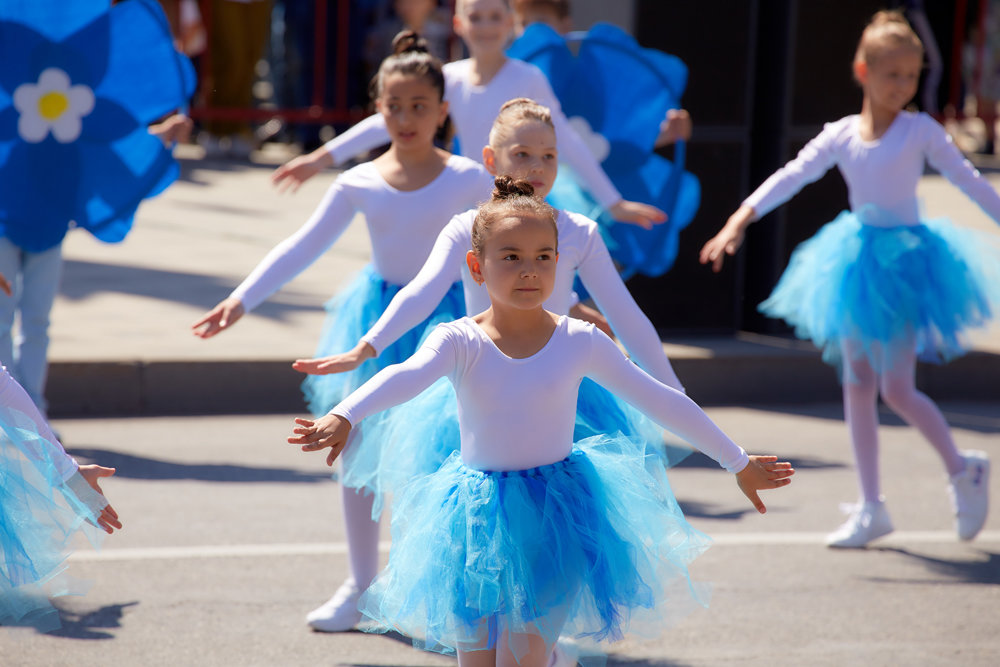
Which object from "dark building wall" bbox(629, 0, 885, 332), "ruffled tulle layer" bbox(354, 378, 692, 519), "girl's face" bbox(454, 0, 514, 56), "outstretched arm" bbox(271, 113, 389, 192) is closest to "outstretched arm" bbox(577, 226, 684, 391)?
Answer: "ruffled tulle layer" bbox(354, 378, 692, 519)

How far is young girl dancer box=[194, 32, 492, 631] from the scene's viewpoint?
15.0 feet

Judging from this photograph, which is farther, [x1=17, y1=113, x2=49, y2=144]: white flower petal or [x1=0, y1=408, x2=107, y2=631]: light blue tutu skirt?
[x1=17, y1=113, x2=49, y2=144]: white flower petal

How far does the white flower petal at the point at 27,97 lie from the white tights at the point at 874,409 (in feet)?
12.1

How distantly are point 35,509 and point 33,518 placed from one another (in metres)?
0.03

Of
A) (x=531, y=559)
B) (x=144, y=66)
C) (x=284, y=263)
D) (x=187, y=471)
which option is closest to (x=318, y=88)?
(x=144, y=66)

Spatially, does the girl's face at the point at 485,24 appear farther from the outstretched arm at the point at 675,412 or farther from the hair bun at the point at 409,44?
the outstretched arm at the point at 675,412

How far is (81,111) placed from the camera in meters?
6.12

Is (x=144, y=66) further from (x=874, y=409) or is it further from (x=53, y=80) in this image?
(x=874, y=409)

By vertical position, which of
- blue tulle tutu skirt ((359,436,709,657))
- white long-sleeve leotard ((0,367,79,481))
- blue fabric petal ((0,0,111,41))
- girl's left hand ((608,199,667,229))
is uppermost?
blue fabric petal ((0,0,111,41))

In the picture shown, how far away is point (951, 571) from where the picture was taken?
17.4 feet

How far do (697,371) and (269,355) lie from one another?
2.53 metres

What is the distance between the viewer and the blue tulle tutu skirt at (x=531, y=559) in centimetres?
331

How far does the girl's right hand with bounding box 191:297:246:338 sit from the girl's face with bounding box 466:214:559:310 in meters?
1.15

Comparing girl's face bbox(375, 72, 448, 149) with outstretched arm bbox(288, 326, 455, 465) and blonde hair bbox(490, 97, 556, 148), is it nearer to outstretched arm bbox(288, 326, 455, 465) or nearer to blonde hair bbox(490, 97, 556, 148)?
blonde hair bbox(490, 97, 556, 148)
